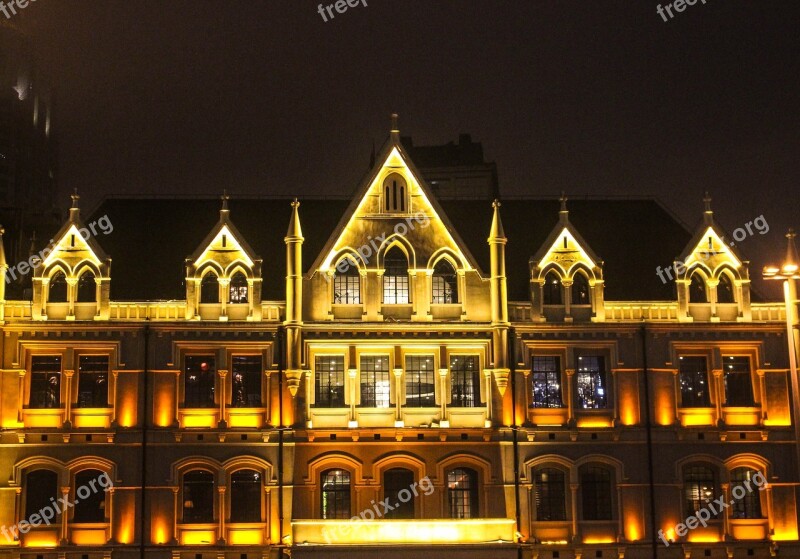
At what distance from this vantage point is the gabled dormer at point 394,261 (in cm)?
4719

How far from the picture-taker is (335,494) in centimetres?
4562

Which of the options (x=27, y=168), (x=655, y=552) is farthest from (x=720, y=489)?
(x=27, y=168)

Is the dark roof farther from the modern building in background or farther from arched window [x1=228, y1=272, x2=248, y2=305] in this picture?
the modern building in background

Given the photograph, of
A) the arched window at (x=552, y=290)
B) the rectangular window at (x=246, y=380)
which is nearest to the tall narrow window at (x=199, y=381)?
the rectangular window at (x=246, y=380)

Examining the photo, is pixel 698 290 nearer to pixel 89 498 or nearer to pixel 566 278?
pixel 566 278

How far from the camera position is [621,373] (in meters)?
47.2

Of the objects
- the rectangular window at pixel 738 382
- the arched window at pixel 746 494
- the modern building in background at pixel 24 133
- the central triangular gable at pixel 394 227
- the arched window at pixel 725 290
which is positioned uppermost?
the modern building in background at pixel 24 133

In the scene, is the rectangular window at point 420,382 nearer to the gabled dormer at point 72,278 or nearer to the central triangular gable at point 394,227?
the central triangular gable at point 394,227

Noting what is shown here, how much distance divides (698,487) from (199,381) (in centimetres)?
2229

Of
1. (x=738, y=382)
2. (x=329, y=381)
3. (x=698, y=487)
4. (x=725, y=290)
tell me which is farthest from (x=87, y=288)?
(x=738, y=382)

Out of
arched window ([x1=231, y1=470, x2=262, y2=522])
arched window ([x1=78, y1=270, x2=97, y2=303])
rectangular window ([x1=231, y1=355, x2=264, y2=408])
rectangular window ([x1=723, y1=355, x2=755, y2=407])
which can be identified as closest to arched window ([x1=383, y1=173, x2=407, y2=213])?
rectangular window ([x1=231, y1=355, x2=264, y2=408])

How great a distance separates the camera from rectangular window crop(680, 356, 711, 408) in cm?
4756

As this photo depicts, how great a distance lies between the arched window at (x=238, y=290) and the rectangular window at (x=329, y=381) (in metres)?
4.32

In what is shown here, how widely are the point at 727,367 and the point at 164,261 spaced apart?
2619 cm
